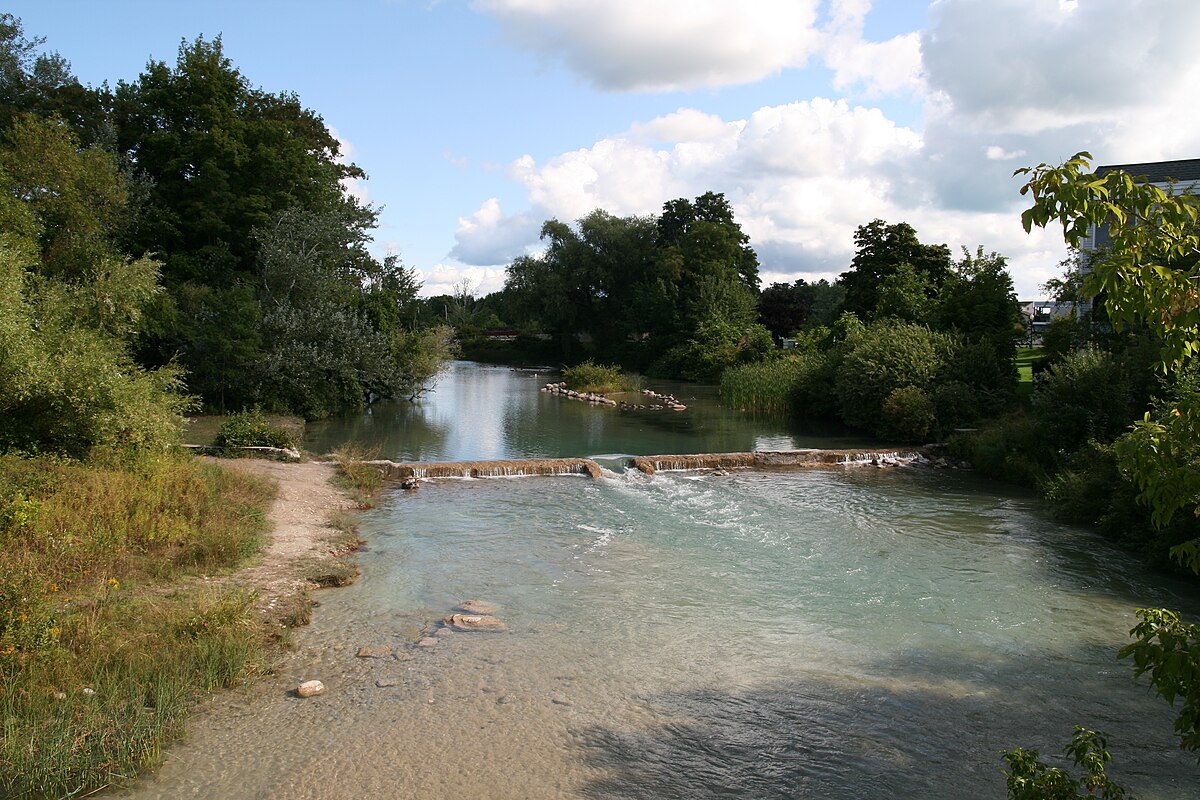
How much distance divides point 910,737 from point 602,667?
3.05m

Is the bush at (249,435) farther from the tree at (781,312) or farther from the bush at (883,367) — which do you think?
the tree at (781,312)

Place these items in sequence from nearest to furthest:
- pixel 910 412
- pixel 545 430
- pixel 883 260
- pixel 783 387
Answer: pixel 910 412 < pixel 545 430 < pixel 783 387 < pixel 883 260

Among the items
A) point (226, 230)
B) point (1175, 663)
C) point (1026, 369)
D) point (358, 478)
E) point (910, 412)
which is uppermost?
point (226, 230)

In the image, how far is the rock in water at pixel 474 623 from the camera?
383 inches

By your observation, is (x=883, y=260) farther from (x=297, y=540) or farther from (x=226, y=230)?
(x=297, y=540)

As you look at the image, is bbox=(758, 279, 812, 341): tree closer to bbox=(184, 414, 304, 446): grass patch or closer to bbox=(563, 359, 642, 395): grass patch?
bbox=(563, 359, 642, 395): grass patch

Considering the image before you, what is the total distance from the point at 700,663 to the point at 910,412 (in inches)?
692

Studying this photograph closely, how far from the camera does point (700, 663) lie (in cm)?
890

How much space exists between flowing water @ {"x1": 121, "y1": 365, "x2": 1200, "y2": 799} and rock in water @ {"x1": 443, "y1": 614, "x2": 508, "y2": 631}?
199 millimetres

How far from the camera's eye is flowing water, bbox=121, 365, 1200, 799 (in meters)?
6.56

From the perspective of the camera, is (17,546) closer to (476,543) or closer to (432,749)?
(432,749)

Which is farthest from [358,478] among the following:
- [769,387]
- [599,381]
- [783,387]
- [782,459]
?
[599,381]

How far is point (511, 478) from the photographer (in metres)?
19.7

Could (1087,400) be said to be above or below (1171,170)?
below
